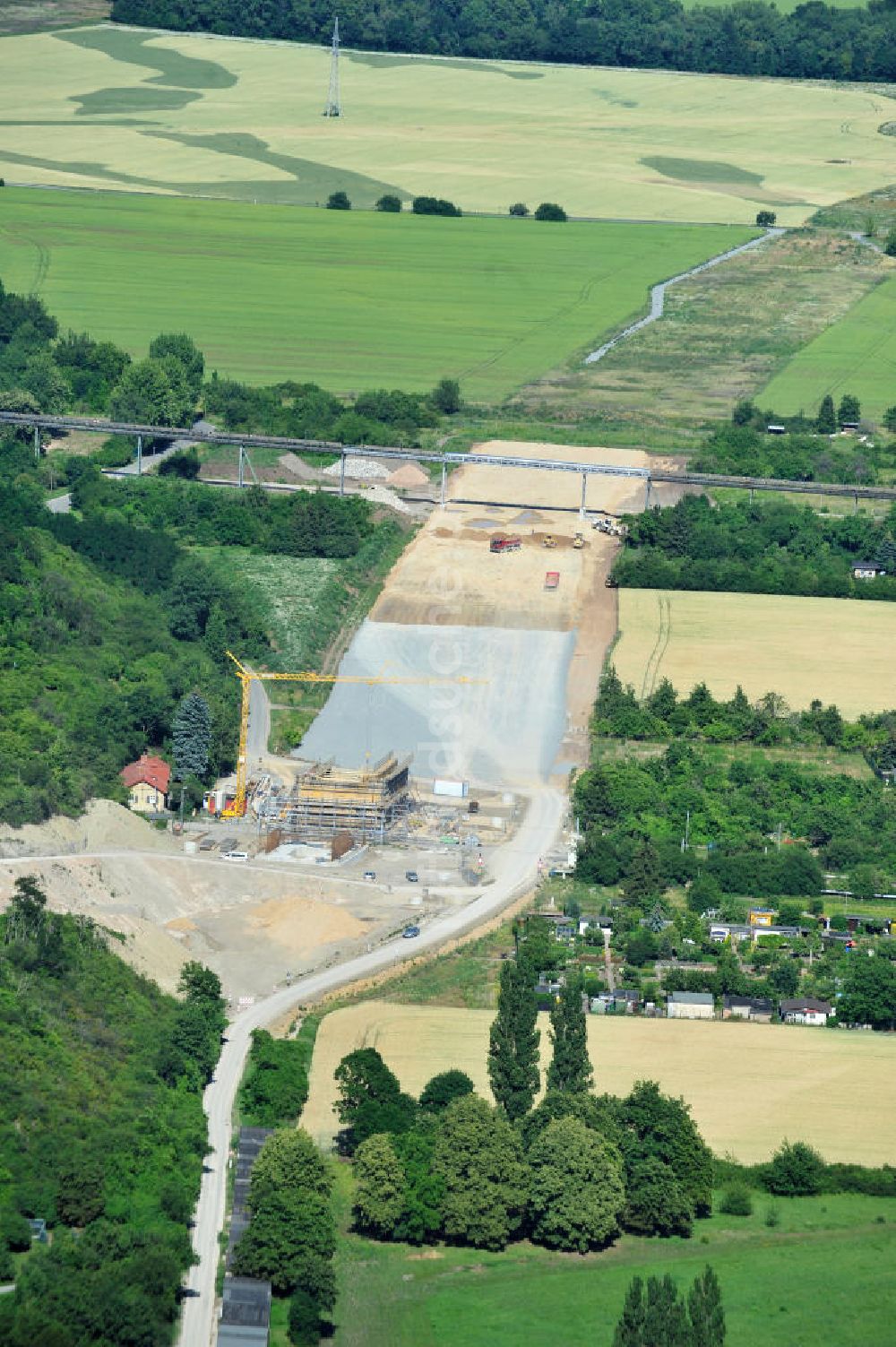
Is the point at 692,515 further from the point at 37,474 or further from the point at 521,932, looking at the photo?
the point at 521,932

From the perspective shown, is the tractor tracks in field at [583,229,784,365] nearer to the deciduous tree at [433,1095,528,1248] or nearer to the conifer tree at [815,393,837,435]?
the conifer tree at [815,393,837,435]

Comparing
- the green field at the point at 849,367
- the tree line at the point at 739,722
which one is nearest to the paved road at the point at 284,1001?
the tree line at the point at 739,722

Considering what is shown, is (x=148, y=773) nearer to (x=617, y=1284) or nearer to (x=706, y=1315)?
(x=617, y=1284)

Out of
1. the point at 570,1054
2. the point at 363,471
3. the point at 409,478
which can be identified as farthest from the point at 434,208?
the point at 570,1054

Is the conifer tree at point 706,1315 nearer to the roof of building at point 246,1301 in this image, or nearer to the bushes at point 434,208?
the roof of building at point 246,1301

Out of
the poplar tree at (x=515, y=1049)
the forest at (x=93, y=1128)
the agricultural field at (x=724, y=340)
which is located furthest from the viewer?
the agricultural field at (x=724, y=340)

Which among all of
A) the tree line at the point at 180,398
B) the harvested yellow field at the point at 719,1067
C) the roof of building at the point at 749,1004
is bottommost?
the harvested yellow field at the point at 719,1067
